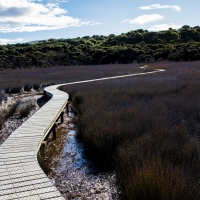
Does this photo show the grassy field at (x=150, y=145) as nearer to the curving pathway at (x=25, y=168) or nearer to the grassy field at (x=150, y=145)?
the grassy field at (x=150, y=145)

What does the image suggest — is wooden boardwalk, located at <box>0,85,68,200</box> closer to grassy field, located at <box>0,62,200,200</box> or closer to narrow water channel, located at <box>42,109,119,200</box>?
narrow water channel, located at <box>42,109,119,200</box>

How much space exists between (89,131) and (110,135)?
78 centimetres

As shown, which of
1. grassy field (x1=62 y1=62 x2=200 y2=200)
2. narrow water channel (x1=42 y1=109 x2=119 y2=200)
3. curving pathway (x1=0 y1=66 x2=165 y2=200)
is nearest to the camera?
grassy field (x1=62 y1=62 x2=200 y2=200)

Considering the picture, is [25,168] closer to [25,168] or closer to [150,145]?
[25,168]

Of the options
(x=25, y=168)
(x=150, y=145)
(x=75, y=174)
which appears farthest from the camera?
(x=75, y=174)

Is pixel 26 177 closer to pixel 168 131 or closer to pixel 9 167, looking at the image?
pixel 9 167

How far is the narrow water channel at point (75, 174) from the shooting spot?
4.61 meters

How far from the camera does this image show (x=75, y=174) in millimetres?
5367

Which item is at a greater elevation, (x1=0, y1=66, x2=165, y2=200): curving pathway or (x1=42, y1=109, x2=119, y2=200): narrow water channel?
(x1=0, y1=66, x2=165, y2=200): curving pathway

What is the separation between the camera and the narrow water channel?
15.1 ft

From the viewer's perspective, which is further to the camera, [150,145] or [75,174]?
[75,174]

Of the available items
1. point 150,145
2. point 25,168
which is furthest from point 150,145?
point 25,168

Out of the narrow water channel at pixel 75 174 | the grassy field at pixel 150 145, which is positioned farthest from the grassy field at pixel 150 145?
the narrow water channel at pixel 75 174

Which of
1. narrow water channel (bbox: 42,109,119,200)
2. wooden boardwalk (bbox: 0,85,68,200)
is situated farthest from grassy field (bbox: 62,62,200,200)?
wooden boardwalk (bbox: 0,85,68,200)
